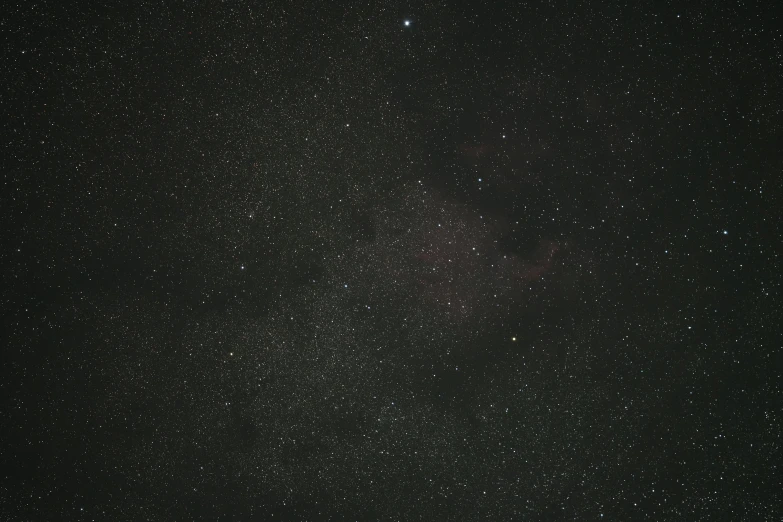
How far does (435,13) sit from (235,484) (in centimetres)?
130

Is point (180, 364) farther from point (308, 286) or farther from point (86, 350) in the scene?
point (308, 286)

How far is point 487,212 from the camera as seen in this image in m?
1.00

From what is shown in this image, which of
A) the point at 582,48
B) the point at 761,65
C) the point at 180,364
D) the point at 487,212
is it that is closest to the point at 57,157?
the point at 180,364

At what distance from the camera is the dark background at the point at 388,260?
98cm

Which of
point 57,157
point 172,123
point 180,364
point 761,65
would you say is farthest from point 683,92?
point 57,157

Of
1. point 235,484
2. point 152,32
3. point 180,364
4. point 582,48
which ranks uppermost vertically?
point 152,32

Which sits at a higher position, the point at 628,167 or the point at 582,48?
the point at 582,48

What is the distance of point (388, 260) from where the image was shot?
3.28ft

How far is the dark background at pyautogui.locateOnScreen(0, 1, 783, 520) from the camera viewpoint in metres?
0.98

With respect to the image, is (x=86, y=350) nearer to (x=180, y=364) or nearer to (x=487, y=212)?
(x=180, y=364)

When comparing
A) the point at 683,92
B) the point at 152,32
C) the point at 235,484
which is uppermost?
the point at 152,32

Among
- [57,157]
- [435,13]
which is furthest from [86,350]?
[435,13]

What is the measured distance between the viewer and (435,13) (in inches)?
38.4

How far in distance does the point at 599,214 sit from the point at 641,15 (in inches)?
19.9
